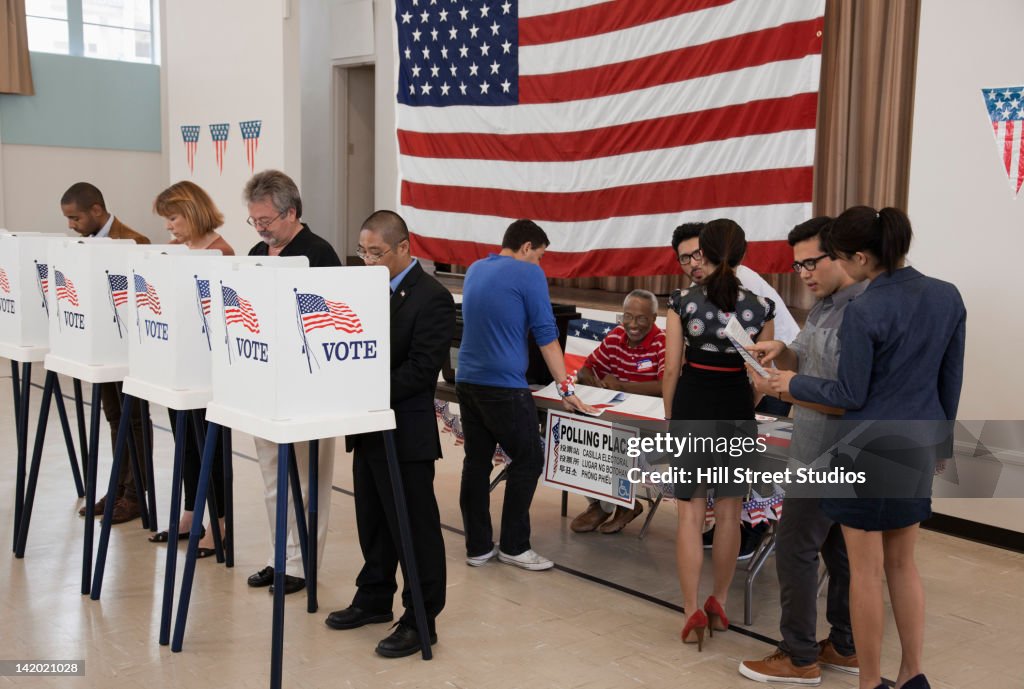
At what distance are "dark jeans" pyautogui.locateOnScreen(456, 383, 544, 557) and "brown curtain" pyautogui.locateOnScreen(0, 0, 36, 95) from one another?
28.6 ft

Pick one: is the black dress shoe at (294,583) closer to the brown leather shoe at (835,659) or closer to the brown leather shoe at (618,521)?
the brown leather shoe at (618,521)

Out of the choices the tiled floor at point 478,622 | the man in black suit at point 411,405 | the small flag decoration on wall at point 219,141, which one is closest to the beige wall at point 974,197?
the tiled floor at point 478,622

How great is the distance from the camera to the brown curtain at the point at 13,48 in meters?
10.5

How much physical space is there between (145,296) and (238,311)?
0.76 meters

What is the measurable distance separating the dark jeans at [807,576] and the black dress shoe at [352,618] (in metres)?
1.42

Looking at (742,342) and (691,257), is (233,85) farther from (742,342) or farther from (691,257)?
(742,342)

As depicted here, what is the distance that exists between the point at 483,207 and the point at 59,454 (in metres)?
3.38

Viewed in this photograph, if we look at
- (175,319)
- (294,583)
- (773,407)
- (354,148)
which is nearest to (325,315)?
(175,319)

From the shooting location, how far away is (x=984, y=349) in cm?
461

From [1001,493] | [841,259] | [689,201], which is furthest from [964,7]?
[841,259]

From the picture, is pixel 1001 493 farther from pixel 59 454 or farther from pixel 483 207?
pixel 59 454

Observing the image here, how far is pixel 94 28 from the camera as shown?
11.4 meters

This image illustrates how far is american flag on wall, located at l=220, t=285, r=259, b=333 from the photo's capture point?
113 inches

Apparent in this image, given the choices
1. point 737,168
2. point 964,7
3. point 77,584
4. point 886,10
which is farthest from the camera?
point 737,168
